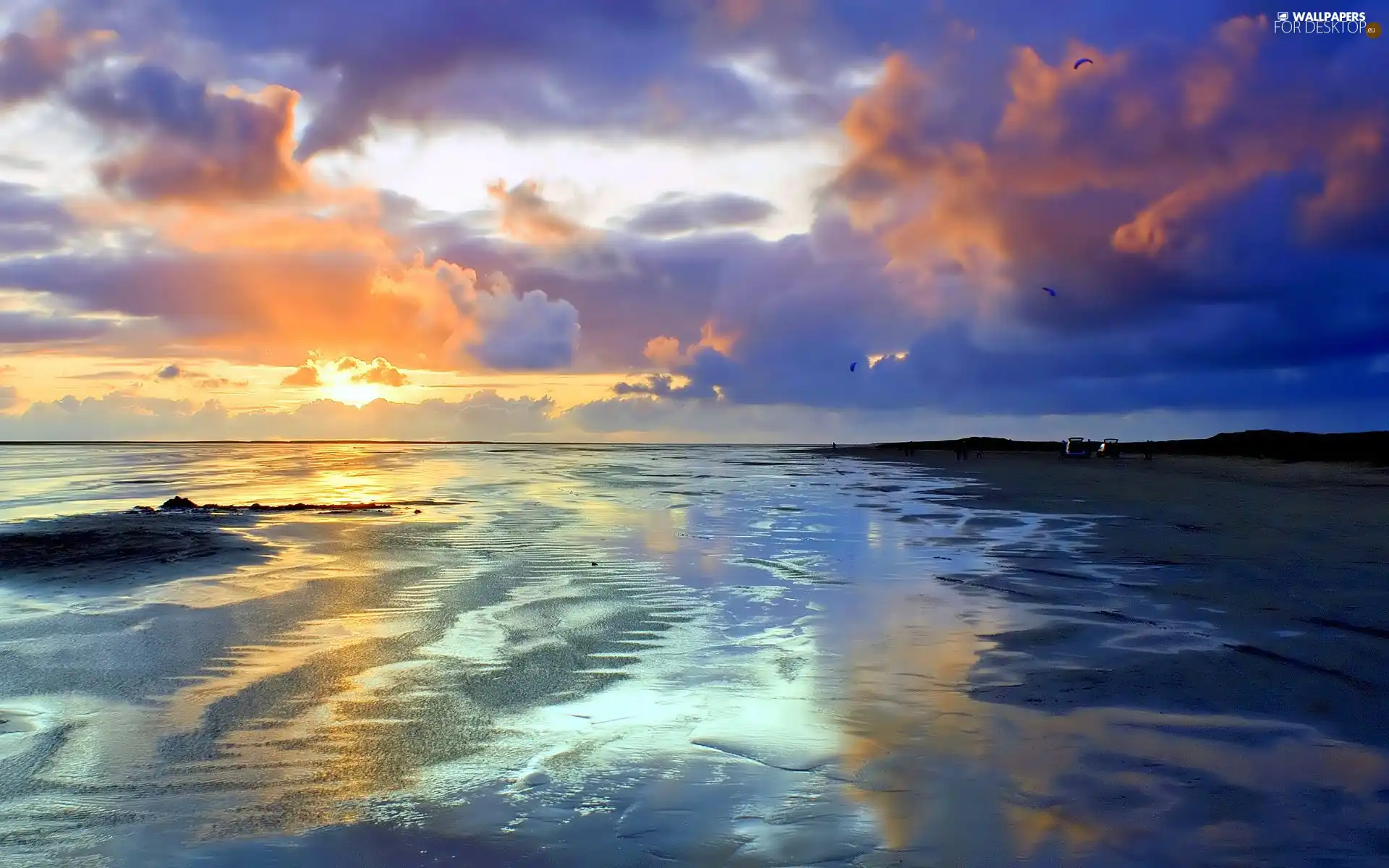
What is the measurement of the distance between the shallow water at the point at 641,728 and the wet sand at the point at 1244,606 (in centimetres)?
19

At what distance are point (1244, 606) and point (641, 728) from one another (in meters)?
11.4

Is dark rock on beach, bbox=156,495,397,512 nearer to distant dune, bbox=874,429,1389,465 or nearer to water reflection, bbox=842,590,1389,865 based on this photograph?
water reflection, bbox=842,590,1389,865

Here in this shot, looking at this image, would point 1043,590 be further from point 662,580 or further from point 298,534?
point 298,534

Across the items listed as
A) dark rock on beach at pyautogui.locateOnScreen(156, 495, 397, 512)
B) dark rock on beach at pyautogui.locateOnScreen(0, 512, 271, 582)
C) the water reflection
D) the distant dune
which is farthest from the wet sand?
the distant dune

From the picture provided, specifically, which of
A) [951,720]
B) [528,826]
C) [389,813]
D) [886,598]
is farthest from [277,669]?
[886,598]

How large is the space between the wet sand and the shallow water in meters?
0.19

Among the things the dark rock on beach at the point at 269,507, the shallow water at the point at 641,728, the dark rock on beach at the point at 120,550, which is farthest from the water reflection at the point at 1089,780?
the dark rock on beach at the point at 269,507

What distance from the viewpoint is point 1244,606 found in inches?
581

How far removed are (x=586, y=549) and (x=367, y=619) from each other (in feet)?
30.9

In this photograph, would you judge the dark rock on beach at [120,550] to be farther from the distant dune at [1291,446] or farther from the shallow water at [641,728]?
the distant dune at [1291,446]

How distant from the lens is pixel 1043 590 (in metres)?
16.7

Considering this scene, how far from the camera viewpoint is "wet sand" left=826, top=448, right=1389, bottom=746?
9.65 m

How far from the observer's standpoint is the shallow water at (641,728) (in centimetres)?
625

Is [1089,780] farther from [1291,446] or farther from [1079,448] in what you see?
[1291,446]
